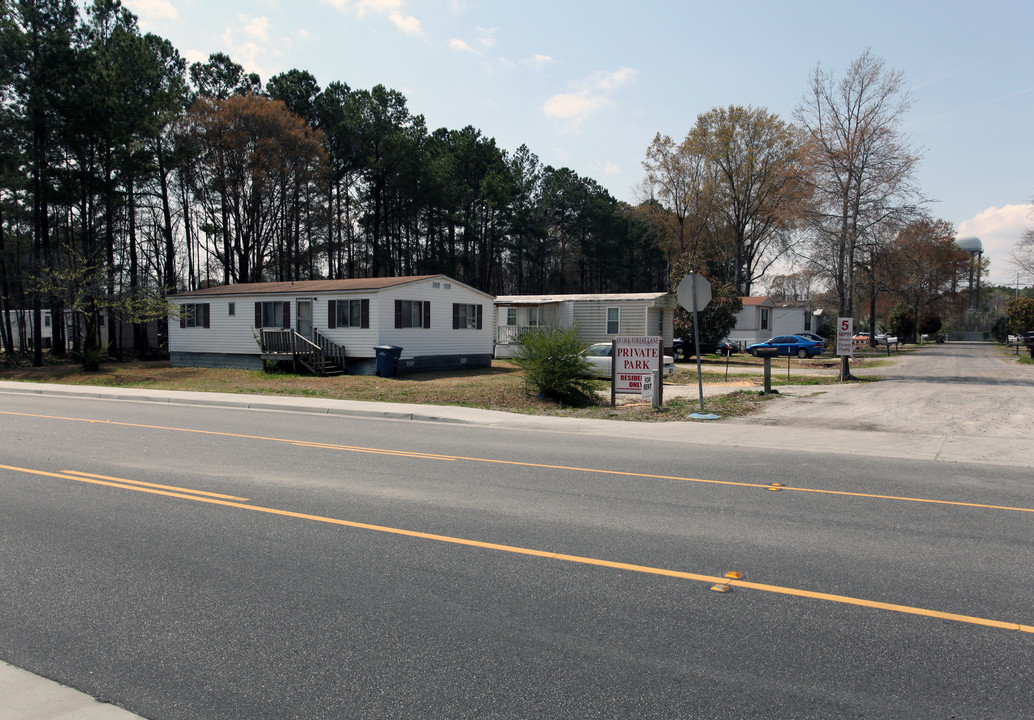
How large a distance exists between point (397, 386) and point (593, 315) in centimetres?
1608

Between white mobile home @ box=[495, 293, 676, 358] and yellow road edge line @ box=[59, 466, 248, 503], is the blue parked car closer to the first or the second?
white mobile home @ box=[495, 293, 676, 358]

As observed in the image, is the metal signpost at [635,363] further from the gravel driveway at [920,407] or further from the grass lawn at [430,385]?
the gravel driveway at [920,407]

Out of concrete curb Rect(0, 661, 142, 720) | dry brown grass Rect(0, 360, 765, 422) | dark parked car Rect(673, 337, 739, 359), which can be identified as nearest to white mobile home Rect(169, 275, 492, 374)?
dry brown grass Rect(0, 360, 765, 422)

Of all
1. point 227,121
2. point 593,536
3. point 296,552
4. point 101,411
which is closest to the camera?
point 296,552

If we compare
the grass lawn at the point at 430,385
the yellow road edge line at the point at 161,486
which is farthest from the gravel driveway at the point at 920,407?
the yellow road edge line at the point at 161,486

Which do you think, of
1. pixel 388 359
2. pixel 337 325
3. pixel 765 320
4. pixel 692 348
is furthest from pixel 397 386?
pixel 765 320

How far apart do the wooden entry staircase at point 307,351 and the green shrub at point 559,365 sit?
36.5 feet

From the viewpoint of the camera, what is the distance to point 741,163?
49281mm

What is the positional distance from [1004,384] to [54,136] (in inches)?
1624

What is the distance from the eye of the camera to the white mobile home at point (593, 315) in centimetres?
3475

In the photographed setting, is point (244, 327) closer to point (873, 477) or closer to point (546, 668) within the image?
point (873, 477)

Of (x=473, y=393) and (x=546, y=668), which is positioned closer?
→ (x=546, y=668)

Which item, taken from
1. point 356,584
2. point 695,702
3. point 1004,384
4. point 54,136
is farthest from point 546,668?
point 54,136

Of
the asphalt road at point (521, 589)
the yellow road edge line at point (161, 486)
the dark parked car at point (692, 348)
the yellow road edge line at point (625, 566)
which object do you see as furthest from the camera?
the dark parked car at point (692, 348)
